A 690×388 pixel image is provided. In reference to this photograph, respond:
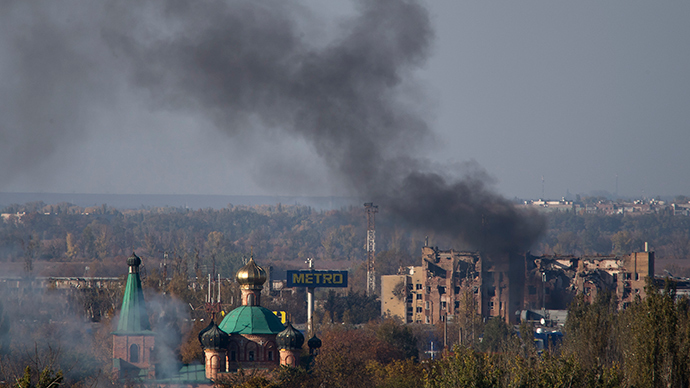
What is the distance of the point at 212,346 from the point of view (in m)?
50.9

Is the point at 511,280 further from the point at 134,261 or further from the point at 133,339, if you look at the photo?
the point at 133,339

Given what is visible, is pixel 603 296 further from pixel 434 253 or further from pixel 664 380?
pixel 664 380

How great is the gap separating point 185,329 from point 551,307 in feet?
189

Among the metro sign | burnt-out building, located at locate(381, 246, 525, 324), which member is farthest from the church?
burnt-out building, located at locate(381, 246, 525, 324)

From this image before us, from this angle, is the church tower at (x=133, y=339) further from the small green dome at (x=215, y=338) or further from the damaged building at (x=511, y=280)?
the damaged building at (x=511, y=280)

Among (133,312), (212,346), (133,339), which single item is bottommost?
(212,346)

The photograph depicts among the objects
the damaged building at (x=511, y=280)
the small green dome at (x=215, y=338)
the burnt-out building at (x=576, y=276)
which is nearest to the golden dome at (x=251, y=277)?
the small green dome at (x=215, y=338)

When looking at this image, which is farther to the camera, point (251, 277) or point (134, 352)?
point (251, 277)

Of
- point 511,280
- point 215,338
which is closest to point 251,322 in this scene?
point 215,338

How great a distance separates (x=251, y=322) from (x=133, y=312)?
6.07m

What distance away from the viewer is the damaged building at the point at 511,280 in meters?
121

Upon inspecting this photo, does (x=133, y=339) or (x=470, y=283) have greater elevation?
(x=133, y=339)

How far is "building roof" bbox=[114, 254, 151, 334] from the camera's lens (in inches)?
2068

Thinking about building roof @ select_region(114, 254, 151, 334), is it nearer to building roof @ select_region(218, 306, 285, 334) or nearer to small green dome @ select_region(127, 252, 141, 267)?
small green dome @ select_region(127, 252, 141, 267)
